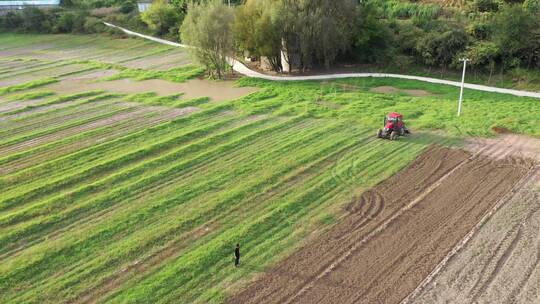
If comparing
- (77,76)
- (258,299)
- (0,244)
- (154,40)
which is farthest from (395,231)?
(154,40)

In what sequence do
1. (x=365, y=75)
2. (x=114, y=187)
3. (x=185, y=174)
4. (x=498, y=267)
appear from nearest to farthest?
(x=498, y=267)
(x=114, y=187)
(x=185, y=174)
(x=365, y=75)

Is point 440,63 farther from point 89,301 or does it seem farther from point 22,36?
point 22,36

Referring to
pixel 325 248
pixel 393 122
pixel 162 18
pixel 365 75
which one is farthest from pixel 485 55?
pixel 162 18

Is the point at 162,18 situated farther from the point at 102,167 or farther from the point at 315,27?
the point at 102,167

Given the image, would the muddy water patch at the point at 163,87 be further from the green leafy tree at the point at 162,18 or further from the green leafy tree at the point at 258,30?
the green leafy tree at the point at 162,18

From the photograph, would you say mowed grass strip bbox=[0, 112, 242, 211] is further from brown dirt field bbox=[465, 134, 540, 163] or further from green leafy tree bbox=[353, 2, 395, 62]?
green leafy tree bbox=[353, 2, 395, 62]

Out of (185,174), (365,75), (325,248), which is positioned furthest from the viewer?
(365,75)
